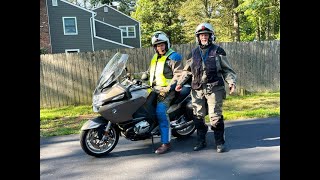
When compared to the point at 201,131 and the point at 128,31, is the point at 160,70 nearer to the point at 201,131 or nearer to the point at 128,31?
the point at 201,131

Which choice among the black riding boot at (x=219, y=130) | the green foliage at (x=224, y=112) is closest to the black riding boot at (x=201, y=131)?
the black riding boot at (x=219, y=130)

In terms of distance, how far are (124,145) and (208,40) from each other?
2.12 m

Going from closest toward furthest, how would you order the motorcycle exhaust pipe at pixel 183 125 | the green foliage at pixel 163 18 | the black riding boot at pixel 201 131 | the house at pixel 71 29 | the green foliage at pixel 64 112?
the black riding boot at pixel 201 131
the motorcycle exhaust pipe at pixel 183 125
the green foliage at pixel 64 112
the house at pixel 71 29
the green foliage at pixel 163 18

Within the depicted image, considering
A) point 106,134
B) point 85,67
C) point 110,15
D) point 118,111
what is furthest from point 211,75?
point 110,15

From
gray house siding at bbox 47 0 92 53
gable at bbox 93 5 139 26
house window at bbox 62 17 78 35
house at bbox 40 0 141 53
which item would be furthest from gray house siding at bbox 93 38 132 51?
gable at bbox 93 5 139 26

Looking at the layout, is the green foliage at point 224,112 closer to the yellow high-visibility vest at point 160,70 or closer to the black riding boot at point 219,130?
the black riding boot at point 219,130

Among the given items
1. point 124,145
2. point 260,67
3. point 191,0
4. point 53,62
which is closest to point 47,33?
point 191,0

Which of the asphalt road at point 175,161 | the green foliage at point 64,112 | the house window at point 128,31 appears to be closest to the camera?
the asphalt road at point 175,161

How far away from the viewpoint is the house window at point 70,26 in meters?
21.1

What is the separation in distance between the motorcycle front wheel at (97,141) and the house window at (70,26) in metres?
18.6

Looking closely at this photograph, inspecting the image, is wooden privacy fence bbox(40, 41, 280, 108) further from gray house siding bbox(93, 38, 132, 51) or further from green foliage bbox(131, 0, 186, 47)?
green foliage bbox(131, 0, 186, 47)
